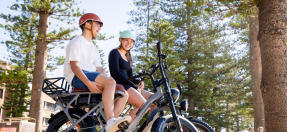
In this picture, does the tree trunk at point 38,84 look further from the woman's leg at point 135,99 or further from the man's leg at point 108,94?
the man's leg at point 108,94

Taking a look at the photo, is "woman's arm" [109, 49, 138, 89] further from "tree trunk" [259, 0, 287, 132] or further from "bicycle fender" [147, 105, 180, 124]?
"tree trunk" [259, 0, 287, 132]

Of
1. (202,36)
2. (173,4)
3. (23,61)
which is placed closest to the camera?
(23,61)

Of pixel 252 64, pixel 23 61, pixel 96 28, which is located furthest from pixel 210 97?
pixel 96 28

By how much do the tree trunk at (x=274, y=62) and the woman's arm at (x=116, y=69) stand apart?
310 centimetres

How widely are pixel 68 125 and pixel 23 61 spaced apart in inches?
761

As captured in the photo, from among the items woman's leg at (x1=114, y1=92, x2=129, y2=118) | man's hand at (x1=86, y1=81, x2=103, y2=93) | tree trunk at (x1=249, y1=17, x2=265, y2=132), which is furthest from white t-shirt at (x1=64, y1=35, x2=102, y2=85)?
tree trunk at (x1=249, y1=17, x2=265, y2=132)

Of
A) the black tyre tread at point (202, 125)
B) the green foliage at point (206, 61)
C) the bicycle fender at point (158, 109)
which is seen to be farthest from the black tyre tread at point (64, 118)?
the green foliage at point (206, 61)

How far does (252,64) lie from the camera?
1348 centimetres

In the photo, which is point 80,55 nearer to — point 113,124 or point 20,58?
point 113,124

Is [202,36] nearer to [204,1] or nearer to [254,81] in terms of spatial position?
[254,81]

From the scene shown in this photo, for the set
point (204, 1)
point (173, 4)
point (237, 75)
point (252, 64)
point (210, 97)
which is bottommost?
point (210, 97)

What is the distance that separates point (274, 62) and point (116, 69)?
3.38 meters

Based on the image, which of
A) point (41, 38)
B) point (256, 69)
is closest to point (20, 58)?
point (41, 38)

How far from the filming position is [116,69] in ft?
10.8
